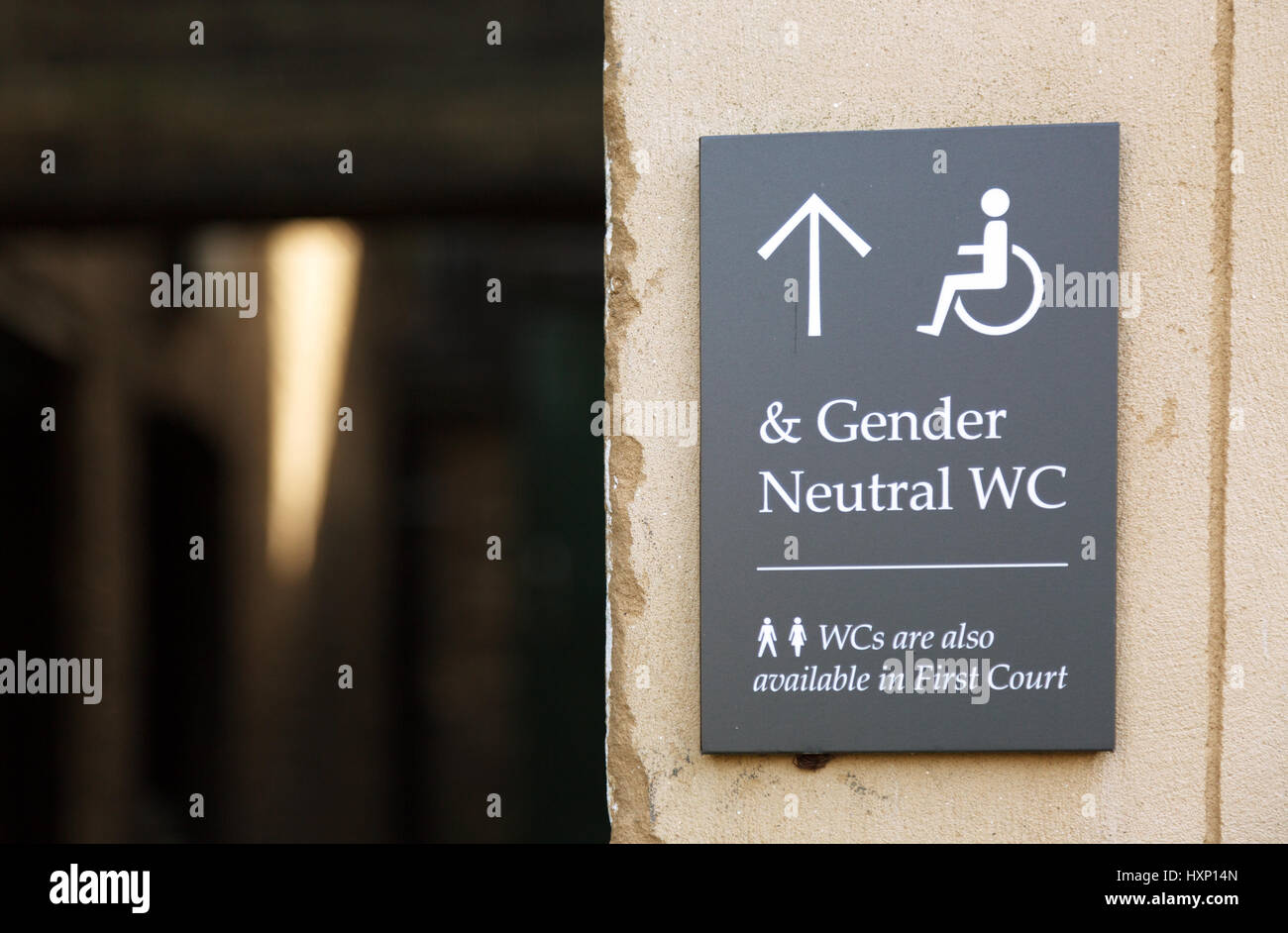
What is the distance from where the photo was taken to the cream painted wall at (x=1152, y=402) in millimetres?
2516

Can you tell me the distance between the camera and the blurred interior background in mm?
2598

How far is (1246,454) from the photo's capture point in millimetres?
2523

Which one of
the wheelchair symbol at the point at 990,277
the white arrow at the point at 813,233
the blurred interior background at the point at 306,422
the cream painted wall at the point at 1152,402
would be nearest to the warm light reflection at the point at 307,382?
the blurred interior background at the point at 306,422

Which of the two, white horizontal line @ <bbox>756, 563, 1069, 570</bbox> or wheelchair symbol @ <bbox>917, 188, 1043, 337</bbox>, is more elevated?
wheelchair symbol @ <bbox>917, 188, 1043, 337</bbox>

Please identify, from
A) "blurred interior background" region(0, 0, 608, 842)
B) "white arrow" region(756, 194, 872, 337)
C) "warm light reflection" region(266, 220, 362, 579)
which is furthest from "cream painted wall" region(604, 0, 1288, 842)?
"warm light reflection" region(266, 220, 362, 579)

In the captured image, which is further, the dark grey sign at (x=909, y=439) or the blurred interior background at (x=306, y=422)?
the blurred interior background at (x=306, y=422)

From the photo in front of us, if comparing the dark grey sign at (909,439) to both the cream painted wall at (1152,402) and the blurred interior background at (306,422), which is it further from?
the blurred interior background at (306,422)

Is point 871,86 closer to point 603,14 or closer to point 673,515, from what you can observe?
point 603,14

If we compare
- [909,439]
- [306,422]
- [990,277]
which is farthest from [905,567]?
[306,422]

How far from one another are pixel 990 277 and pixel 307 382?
195cm

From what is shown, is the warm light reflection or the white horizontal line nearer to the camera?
the white horizontal line

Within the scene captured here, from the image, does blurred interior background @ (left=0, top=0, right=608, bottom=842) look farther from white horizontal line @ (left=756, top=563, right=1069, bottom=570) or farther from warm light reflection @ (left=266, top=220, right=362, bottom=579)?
white horizontal line @ (left=756, top=563, right=1069, bottom=570)

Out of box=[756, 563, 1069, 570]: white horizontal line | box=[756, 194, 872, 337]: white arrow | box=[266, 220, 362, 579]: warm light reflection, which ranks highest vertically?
box=[756, 194, 872, 337]: white arrow

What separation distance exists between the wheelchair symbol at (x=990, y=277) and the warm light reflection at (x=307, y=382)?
1666 mm
